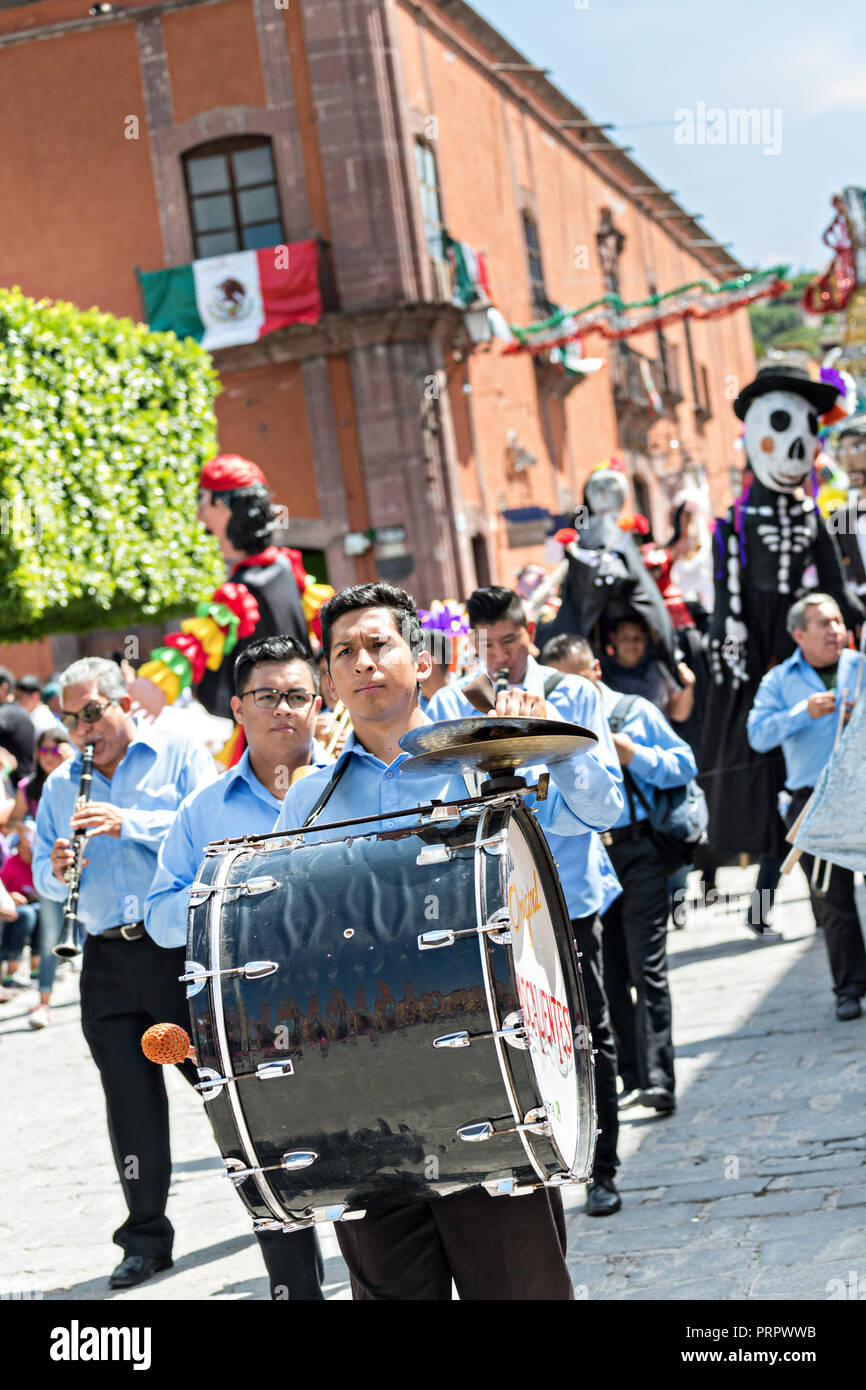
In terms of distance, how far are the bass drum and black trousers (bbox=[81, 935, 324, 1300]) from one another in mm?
2345

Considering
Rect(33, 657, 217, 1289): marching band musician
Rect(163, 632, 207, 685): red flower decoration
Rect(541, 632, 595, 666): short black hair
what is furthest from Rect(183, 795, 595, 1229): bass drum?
Rect(163, 632, 207, 685): red flower decoration

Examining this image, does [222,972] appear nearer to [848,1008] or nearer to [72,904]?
[72,904]

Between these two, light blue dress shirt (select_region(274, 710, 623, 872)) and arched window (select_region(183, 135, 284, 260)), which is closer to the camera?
light blue dress shirt (select_region(274, 710, 623, 872))

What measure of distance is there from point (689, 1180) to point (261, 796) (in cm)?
192

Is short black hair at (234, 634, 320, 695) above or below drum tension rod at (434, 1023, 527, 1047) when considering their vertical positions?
above

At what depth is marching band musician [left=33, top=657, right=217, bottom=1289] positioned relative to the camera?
5656mm

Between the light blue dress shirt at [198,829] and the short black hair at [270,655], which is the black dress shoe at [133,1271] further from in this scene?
the short black hair at [270,655]

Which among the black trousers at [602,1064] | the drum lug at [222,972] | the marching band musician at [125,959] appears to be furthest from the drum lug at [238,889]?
the black trousers at [602,1064]

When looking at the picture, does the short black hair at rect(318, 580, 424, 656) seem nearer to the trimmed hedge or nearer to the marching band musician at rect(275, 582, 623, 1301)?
the marching band musician at rect(275, 582, 623, 1301)

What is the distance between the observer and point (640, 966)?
21.8 feet

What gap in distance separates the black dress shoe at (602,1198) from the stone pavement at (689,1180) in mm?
49

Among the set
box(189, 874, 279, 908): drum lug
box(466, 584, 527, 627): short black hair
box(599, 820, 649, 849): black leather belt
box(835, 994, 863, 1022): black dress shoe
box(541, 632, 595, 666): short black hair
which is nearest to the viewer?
box(189, 874, 279, 908): drum lug

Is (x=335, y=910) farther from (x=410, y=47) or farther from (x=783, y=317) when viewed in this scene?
(x=783, y=317)

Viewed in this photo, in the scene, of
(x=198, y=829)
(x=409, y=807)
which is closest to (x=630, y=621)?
(x=198, y=829)
